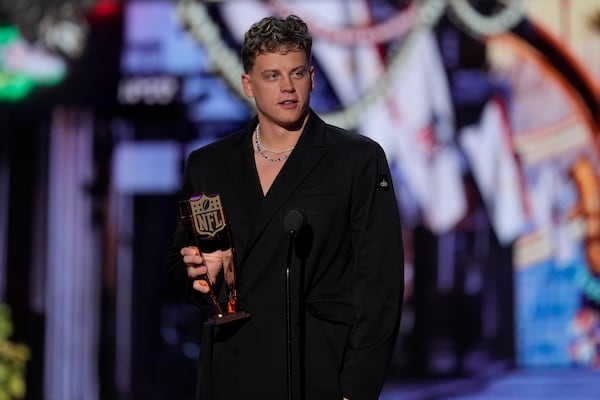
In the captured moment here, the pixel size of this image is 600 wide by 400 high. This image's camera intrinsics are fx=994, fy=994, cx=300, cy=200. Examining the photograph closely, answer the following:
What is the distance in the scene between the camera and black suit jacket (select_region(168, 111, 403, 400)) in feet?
5.79

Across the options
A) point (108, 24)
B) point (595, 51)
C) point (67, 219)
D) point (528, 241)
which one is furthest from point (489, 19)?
point (67, 219)

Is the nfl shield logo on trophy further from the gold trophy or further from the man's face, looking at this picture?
the man's face

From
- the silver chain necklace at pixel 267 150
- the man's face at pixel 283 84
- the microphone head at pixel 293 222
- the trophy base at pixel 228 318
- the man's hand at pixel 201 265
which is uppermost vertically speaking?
the man's face at pixel 283 84

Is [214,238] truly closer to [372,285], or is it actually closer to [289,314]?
[289,314]

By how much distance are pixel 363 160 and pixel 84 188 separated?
2.94m

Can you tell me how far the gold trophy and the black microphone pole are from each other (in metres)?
0.08

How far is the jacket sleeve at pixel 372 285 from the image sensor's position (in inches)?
68.9

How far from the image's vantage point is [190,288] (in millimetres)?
1886

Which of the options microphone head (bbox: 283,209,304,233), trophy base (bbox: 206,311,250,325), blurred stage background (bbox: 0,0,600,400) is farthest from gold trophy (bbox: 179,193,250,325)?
blurred stage background (bbox: 0,0,600,400)

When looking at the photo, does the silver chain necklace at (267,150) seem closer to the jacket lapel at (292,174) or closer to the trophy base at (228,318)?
the jacket lapel at (292,174)

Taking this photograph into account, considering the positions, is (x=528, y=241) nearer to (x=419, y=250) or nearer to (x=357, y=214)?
(x=419, y=250)

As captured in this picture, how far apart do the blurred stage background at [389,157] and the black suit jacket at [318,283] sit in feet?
8.08

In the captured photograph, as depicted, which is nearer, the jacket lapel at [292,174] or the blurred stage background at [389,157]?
the jacket lapel at [292,174]

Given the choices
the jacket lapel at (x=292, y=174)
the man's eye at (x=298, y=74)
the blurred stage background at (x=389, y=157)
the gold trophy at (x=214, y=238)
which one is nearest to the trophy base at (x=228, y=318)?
the gold trophy at (x=214, y=238)
